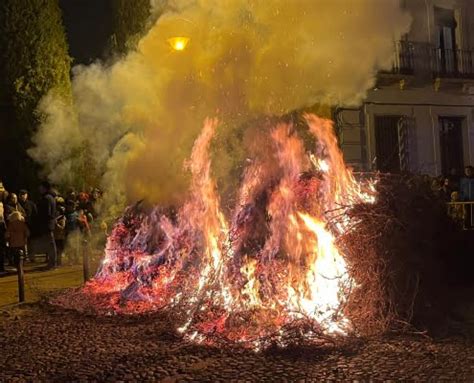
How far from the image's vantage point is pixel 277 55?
770 centimetres

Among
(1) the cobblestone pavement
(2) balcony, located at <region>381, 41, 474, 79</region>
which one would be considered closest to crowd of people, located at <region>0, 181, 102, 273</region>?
(1) the cobblestone pavement

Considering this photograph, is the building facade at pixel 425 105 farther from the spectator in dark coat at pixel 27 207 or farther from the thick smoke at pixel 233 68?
the spectator in dark coat at pixel 27 207

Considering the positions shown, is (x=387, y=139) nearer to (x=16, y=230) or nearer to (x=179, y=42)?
(x=179, y=42)

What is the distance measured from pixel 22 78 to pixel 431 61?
12.1m

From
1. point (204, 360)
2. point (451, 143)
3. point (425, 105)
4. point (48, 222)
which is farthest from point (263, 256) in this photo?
point (451, 143)

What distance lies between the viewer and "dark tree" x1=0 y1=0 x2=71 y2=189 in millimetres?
13203

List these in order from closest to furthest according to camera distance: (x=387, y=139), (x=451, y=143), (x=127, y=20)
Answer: (x=127, y=20) → (x=387, y=139) → (x=451, y=143)

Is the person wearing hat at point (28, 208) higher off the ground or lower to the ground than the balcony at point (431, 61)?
lower

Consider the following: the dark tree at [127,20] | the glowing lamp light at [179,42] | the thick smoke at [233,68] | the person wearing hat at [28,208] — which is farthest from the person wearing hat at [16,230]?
the dark tree at [127,20]

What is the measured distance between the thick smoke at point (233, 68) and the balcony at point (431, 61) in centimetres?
861

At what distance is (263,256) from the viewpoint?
20.6 feet

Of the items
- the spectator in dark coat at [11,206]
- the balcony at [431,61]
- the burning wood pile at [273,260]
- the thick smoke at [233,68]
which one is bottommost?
the burning wood pile at [273,260]

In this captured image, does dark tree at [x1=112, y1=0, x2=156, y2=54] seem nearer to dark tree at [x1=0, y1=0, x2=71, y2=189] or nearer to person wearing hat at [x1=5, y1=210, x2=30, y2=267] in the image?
dark tree at [x1=0, y1=0, x2=71, y2=189]

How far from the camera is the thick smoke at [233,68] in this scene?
740cm
